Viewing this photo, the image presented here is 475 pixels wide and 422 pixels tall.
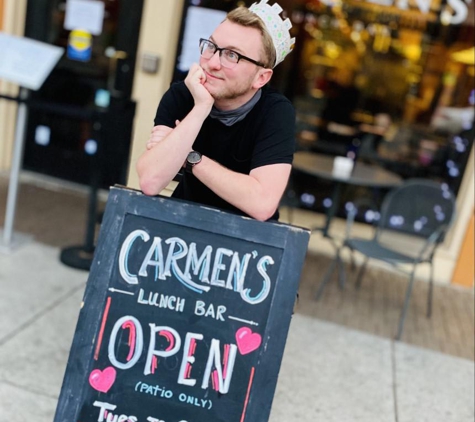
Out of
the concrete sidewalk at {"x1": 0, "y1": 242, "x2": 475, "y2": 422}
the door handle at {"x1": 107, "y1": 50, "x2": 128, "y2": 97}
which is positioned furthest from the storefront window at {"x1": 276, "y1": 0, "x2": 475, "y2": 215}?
the concrete sidewalk at {"x1": 0, "y1": 242, "x2": 475, "y2": 422}

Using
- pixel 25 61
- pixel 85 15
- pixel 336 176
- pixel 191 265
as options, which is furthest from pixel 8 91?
pixel 191 265

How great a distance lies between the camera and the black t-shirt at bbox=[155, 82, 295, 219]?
194cm

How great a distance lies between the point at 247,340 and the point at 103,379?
484mm

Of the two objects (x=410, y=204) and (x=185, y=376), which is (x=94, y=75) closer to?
(x=410, y=204)

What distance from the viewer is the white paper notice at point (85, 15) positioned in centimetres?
591

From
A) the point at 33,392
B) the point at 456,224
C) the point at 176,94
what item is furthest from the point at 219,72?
the point at 456,224

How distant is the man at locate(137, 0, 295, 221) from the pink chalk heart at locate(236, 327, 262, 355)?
374mm

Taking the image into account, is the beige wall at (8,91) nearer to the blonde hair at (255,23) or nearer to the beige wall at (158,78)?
the beige wall at (158,78)

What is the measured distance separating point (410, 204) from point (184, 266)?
302 cm

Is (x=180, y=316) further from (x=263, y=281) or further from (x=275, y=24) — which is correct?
(x=275, y=24)

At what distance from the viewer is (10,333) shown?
131 inches

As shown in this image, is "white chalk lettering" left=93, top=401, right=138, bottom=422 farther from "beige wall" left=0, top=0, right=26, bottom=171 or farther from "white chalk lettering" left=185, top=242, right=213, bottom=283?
"beige wall" left=0, top=0, right=26, bottom=171

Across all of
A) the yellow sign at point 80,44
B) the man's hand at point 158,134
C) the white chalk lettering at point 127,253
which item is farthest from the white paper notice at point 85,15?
the white chalk lettering at point 127,253

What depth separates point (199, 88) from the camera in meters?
1.83
